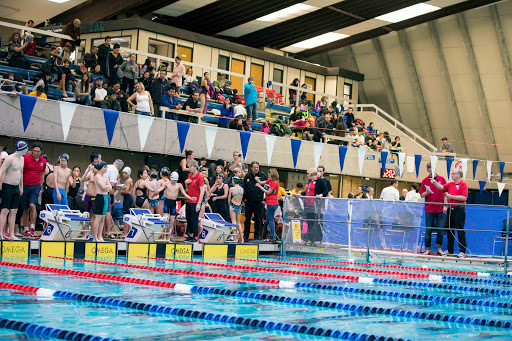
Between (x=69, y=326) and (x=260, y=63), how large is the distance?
911 inches

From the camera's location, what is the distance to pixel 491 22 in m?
26.4

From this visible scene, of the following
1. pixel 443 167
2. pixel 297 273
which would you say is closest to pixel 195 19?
pixel 443 167

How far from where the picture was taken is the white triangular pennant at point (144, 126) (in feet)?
50.8

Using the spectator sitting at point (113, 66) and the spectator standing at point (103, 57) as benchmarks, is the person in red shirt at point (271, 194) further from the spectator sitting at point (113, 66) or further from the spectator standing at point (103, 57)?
the spectator standing at point (103, 57)

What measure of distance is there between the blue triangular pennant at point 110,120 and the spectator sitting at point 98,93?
1.19ft

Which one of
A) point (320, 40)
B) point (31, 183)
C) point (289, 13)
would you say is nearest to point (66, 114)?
point (31, 183)

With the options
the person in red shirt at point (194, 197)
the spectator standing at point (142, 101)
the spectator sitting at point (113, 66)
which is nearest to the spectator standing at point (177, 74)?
→ the spectator sitting at point (113, 66)

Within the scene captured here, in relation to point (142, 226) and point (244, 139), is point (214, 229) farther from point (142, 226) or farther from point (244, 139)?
point (244, 139)

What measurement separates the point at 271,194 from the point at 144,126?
3785mm

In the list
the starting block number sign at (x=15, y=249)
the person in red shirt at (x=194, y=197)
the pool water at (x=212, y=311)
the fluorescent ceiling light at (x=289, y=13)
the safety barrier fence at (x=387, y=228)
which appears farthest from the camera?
the fluorescent ceiling light at (x=289, y=13)

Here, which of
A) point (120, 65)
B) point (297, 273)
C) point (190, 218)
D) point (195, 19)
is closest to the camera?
point (297, 273)

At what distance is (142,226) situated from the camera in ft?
38.5

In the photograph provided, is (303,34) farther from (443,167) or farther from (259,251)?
(259,251)

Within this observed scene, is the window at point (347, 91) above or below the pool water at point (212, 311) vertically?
above
